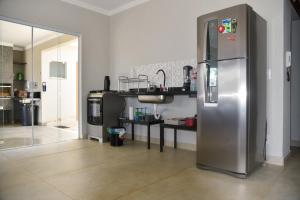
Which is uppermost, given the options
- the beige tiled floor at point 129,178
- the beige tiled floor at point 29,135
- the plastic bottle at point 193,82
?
the plastic bottle at point 193,82

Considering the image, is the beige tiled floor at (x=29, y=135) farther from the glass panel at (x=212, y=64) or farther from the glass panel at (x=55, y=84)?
the glass panel at (x=212, y=64)

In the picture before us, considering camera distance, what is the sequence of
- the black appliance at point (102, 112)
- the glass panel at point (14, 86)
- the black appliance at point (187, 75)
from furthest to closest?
the black appliance at point (102, 112) < the glass panel at point (14, 86) < the black appliance at point (187, 75)

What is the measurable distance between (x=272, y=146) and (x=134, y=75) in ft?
9.46

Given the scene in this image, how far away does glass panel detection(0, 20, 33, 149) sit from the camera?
12.5ft

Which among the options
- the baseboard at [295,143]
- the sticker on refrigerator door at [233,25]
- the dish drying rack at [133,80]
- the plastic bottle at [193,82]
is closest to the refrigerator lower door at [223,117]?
the sticker on refrigerator door at [233,25]

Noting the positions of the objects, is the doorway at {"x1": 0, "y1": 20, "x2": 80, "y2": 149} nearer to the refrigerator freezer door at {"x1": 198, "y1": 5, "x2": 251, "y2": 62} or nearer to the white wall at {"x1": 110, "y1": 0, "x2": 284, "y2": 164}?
the white wall at {"x1": 110, "y1": 0, "x2": 284, "y2": 164}

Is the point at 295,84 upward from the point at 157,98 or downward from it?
upward

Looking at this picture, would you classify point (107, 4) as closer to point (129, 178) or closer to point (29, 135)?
point (29, 135)

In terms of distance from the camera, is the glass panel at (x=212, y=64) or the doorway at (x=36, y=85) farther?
the doorway at (x=36, y=85)

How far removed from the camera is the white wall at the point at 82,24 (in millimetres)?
3863

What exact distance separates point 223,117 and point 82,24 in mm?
3711

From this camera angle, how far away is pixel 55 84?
482 cm

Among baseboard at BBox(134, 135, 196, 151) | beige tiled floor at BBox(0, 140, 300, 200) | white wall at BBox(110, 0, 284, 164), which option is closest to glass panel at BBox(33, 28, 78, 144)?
white wall at BBox(110, 0, 284, 164)

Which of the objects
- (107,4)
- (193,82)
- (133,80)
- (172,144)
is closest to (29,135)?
(133,80)
